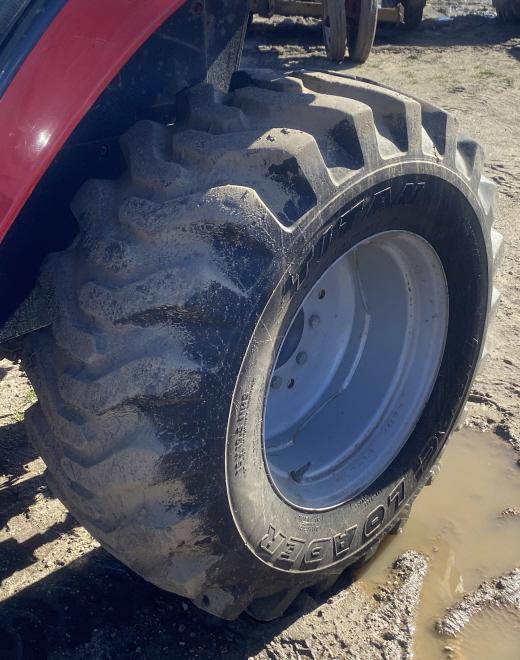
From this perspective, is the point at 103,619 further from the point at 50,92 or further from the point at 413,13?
the point at 413,13

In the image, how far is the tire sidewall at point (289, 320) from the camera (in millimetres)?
1729

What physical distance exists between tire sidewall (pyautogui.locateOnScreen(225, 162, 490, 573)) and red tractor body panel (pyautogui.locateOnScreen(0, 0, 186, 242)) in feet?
1.56

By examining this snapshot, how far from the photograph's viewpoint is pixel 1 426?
2971 mm

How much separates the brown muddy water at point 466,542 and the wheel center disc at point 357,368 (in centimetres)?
39

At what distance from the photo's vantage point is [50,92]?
1434 millimetres

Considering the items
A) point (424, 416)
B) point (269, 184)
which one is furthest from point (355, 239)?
point (424, 416)

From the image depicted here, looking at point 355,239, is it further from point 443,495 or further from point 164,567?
point 443,495

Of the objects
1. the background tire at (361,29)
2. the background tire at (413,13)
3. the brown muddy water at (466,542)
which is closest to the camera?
the brown muddy water at (466,542)

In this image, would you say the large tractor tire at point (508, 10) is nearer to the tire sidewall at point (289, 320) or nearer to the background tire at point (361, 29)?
the background tire at point (361, 29)

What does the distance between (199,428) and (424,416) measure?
964 millimetres

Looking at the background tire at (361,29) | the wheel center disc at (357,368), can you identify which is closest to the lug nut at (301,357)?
the wheel center disc at (357,368)

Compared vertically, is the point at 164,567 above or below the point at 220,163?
below

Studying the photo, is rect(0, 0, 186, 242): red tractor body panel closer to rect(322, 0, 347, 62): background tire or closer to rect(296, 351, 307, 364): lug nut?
rect(296, 351, 307, 364): lug nut

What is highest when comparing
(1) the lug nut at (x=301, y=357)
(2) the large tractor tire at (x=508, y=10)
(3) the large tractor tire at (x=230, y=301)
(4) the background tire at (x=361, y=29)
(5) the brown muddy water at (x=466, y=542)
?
(3) the large tractor tire at (x=230, y=301)
